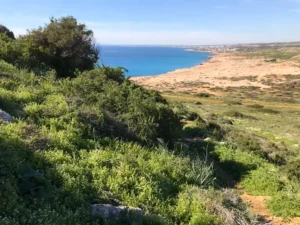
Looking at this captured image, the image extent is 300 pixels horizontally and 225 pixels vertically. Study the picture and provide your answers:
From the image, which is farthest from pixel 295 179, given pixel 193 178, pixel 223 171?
pixel 193 178

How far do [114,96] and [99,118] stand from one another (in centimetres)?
222

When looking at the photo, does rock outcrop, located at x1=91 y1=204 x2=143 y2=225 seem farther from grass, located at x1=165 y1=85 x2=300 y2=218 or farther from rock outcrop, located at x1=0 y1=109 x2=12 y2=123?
grass, located at x1=165 y1=85 x2=300 y2=218

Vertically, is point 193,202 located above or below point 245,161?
above

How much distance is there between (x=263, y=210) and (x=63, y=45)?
14.1 meters

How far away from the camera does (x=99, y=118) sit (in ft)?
32.3

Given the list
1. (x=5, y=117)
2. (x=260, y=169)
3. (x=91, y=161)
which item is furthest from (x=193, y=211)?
(x=260, y=169)

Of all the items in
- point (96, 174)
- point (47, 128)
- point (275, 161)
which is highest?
point (47, 128)

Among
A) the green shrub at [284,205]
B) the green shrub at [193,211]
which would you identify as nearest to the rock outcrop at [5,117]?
the green shrub at [193,211]

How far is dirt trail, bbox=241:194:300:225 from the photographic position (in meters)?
8.23

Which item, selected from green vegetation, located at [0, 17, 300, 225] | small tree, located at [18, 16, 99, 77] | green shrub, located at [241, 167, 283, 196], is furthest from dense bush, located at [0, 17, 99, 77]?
green shrub, located at [241, 167, 283, 196]

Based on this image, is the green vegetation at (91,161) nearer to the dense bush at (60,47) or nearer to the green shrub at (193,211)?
the green shrub at (193,211)

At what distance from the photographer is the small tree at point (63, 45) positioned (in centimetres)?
1812

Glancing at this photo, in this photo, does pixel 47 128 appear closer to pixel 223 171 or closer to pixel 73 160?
pixel 73 160

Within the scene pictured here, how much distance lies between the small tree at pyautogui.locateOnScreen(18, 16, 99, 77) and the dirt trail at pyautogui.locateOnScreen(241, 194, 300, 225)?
493 inches
